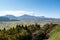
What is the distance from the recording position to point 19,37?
182ft

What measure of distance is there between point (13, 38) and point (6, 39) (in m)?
2.50

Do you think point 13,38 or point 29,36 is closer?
point 13,38

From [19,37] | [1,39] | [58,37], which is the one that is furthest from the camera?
[19,37]

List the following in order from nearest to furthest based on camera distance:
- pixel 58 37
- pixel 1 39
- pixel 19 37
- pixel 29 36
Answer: pixel 58 37
pixel 1 39
pixel 19 37
pixel 29 36

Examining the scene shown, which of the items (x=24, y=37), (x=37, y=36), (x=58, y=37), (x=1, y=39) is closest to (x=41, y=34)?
(x=37, y=36)

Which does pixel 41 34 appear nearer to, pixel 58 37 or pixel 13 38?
pixel 13 38

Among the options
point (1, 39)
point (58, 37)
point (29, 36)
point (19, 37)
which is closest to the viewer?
point (58, 37)

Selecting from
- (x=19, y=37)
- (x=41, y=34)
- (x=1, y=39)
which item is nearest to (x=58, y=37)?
(x=1, y=39)

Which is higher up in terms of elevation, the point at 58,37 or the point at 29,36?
the point at 58,37

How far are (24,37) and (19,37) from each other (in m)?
2.65

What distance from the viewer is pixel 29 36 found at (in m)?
59.1

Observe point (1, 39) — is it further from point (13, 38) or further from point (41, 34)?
point (41, 34)

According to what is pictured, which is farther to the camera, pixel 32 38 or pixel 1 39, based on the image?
pixel 32 38

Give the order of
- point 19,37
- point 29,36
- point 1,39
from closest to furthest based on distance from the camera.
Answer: point 1,39
point 19,37
point 29,36
